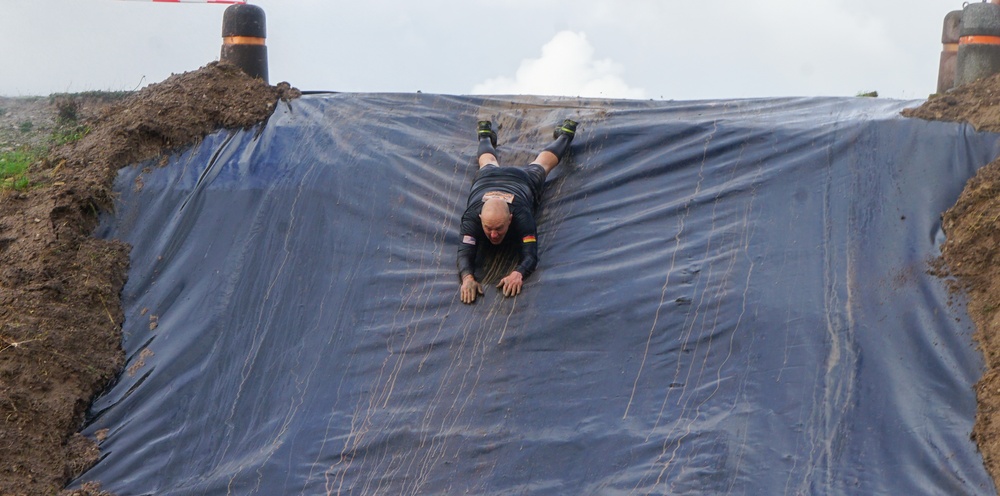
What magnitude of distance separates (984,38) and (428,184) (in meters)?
4.35

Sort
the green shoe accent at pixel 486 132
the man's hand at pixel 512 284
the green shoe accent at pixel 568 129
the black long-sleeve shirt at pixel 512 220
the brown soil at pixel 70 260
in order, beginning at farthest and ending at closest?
the green shoe accent at pixel 486 132
the green shoe accent at pixel 568 129
the black long-sleeve shirt at pixel 512 220
the man's hand at pixel 512 284
the brown soil at pixel 70 260

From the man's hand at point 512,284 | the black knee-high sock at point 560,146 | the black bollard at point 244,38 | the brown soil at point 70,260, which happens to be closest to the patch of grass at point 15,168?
the brown soil at point 70,260

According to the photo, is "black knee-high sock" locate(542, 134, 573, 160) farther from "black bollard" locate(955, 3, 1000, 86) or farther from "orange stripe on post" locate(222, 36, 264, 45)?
"black bollard" locate(955, 3, 1000, 86)

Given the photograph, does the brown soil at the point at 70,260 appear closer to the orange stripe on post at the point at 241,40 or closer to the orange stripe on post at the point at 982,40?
the orange stripe on post at the point at 241,40

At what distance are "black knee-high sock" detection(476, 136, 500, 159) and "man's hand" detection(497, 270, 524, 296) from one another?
1.29 metres

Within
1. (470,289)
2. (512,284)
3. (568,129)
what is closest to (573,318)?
(512,284)

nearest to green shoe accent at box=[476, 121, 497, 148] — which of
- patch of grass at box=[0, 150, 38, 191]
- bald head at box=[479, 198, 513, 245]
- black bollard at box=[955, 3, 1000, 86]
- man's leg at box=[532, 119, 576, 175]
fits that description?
man's leg at box=[532, 119, 576, 175]

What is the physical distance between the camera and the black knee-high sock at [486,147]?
6473 mm

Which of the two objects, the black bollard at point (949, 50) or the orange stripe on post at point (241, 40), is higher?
the black bollard at point (949, 50)

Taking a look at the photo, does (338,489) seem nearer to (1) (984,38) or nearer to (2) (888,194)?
(2) (888,194)

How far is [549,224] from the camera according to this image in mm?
6023

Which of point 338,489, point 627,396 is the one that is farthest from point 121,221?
point 627,396

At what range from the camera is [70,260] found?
5766mm

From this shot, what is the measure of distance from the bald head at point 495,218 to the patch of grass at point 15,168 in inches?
138
